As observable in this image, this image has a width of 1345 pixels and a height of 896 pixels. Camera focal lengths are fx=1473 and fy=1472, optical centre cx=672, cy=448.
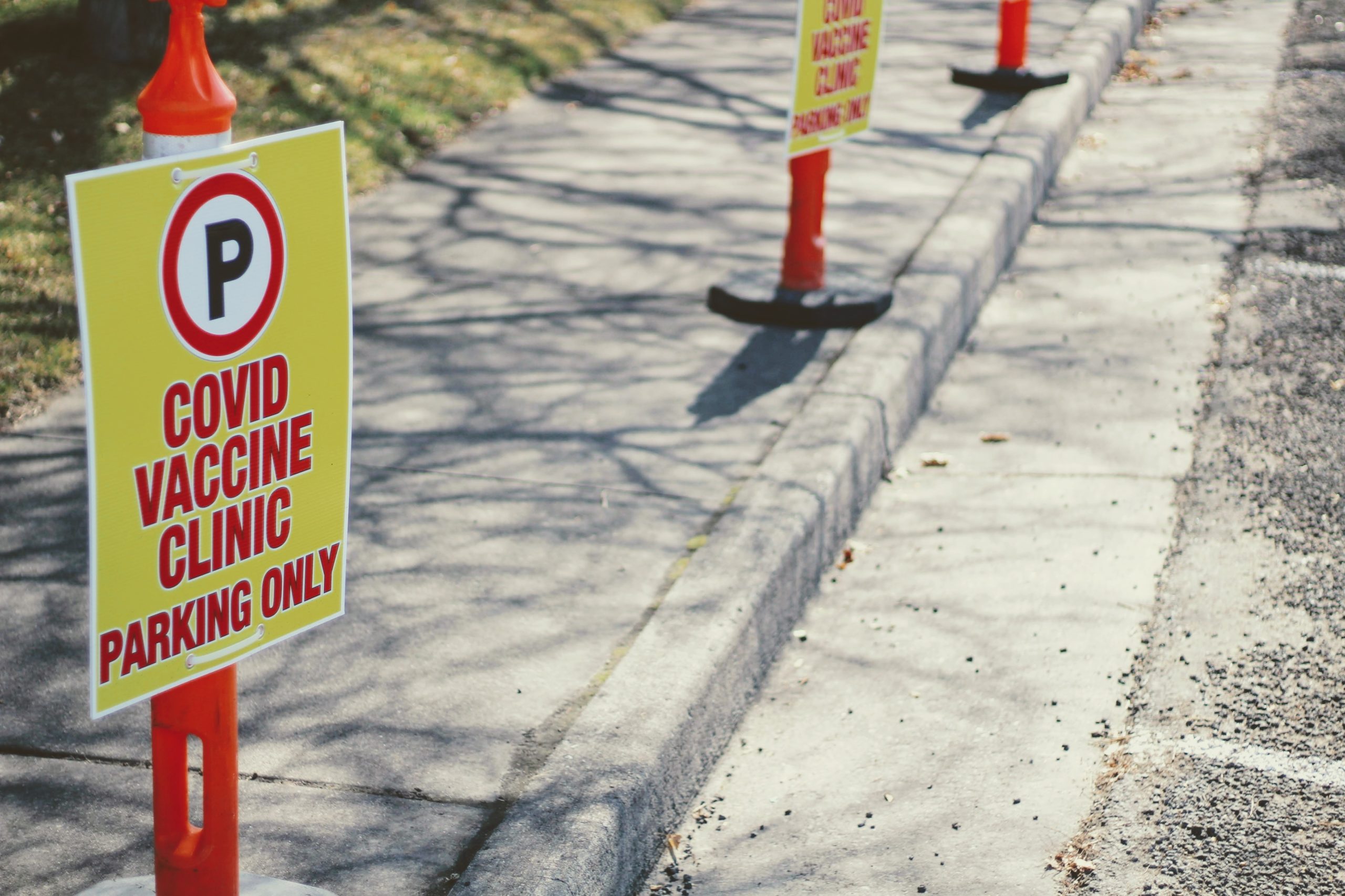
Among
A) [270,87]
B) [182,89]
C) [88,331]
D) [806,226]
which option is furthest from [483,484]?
[270,87]

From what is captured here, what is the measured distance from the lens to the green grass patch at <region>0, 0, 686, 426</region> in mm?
5672

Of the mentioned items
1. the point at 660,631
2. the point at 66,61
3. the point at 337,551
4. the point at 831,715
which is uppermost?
the point at 66,61

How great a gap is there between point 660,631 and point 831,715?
504mm

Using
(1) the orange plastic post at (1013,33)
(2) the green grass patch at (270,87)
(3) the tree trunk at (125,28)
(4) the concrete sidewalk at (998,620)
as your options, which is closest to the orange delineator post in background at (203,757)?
(4) the concrete sidewalk at (998,620)

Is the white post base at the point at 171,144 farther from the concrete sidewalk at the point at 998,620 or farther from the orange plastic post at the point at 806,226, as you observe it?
the orange plastic post at the point at 806,226

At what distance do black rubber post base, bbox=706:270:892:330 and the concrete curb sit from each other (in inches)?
4.7

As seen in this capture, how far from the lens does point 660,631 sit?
351 centimetres

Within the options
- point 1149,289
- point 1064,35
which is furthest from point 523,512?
point 1064,35

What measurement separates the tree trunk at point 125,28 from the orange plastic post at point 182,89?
6.52 m

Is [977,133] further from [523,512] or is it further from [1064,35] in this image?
[523,512]

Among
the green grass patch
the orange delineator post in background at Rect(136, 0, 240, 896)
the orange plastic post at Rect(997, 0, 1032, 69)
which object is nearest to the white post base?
the orange delineator post in background at Rect(136, 0, 240, 896)

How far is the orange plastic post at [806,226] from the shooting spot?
220 inches

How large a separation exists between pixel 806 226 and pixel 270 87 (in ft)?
13.0

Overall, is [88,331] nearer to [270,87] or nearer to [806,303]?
[806,303]
